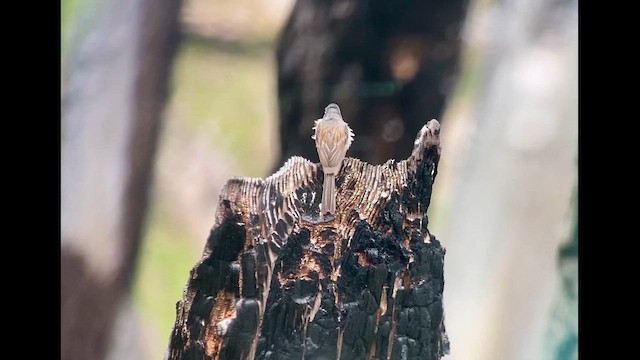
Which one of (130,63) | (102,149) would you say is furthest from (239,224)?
(130,63)

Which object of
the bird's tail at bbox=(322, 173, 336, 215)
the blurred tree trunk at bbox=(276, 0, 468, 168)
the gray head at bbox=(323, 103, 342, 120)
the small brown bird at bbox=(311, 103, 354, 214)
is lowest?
the bird's tail at bbox=(322, 173, 336, 215)

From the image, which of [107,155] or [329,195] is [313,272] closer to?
[329,195]

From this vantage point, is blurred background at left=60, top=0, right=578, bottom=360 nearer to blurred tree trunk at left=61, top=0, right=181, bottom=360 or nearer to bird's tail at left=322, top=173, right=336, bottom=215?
blurred tree trunk at left=61, top=0, right=181, bottom=360

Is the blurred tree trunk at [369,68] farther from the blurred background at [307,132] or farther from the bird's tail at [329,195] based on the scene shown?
the bird's tail at [329,195]

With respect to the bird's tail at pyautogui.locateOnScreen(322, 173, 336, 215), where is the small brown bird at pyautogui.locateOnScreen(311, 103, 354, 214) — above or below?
above

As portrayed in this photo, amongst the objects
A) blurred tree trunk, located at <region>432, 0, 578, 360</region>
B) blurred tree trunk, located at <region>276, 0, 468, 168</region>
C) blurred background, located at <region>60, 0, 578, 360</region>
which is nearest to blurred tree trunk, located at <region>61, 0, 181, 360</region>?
blurred background, located at <region>60, 0, 578, 360</region>

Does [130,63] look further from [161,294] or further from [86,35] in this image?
[161,294]

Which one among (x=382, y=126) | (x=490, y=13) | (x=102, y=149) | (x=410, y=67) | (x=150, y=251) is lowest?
(x=150, y=251)

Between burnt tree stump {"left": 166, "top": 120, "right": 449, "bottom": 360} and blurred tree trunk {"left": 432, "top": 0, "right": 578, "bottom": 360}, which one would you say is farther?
blurred tree trunk {"left": 432, "top": 0, "right": 578, "bottom": 360}
